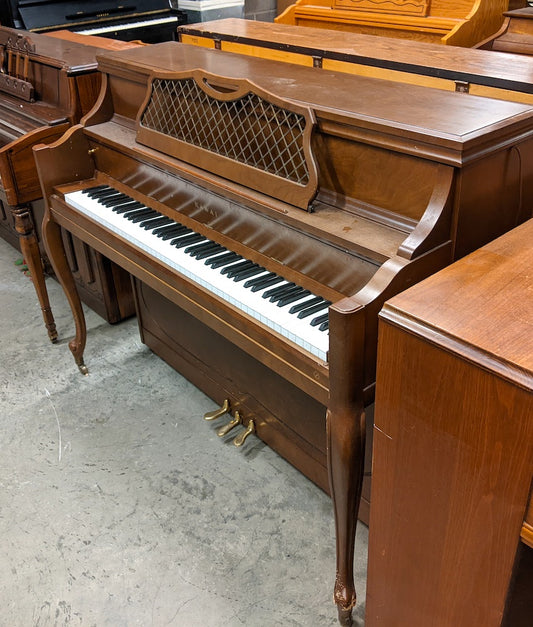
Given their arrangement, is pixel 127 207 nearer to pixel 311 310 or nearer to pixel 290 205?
pixel 290 205

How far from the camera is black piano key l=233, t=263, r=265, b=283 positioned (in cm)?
185

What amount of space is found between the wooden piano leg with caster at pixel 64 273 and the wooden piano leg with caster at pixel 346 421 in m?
1.67

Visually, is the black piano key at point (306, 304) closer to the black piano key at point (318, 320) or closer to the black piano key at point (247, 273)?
the black piano key at point (318, 320)

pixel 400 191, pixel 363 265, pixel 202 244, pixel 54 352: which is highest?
pixel 400 191

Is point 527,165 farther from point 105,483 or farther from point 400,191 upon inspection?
point 105,483

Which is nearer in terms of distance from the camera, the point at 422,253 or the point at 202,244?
the point at 422,253

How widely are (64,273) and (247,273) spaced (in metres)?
1.22

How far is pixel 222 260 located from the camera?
195 centimetres

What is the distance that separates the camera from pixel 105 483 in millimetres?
2344

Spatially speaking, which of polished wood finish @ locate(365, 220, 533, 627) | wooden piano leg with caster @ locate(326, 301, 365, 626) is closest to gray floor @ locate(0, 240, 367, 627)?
wooden piano leg with caster @ locate(326, 301, 365, 626)

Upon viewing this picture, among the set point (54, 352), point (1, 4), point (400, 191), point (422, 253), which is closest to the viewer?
point (422, 253)

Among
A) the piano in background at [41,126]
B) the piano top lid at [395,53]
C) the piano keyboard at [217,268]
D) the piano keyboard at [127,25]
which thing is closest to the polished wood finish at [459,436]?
the piano keyboard at [217,268]

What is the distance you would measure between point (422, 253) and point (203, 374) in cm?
149

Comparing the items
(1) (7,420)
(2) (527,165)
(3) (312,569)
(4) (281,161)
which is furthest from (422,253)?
(1) (7,420)
